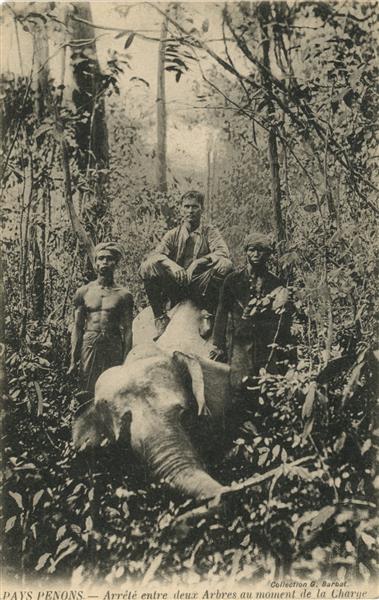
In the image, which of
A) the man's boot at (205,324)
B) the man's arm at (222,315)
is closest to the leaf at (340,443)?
the man's arm at (222,315)

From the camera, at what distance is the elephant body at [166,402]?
4453 mm

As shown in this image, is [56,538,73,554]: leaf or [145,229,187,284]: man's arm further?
[145,229,187,284]: man's arm

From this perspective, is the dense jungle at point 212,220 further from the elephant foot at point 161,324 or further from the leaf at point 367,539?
the elephant foot at point 161,324

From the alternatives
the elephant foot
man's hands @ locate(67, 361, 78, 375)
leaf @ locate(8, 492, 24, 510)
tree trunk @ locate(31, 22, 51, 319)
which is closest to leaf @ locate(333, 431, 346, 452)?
the elephant foot

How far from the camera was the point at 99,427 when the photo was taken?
4746 millimetres

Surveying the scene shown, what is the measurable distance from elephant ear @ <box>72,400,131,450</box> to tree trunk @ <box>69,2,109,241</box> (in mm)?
1327

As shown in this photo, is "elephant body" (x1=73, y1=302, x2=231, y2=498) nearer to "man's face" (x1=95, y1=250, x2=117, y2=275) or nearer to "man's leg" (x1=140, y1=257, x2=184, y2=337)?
"man's leg" (x1=140, y1=257, x2=184, y2=337)

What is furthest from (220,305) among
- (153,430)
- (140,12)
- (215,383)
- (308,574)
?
(140,12)

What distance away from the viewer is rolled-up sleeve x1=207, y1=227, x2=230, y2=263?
4934 millimetres

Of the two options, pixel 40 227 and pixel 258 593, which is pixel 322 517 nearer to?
pixel 258 593

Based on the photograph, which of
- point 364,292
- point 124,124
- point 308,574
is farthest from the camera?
point 124,124

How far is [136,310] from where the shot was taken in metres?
5.09

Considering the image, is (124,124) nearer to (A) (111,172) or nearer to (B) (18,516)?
(A) (111,172)

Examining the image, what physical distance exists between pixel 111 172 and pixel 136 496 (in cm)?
248
